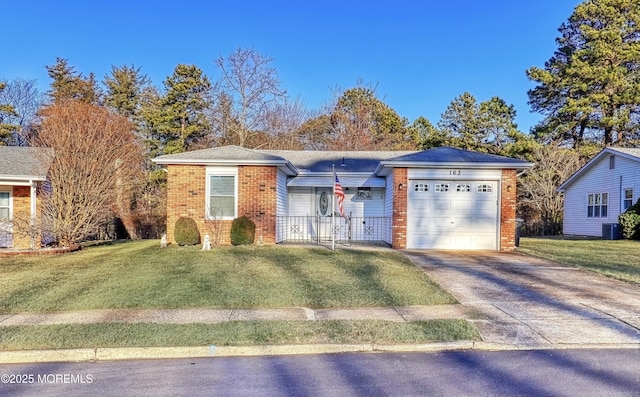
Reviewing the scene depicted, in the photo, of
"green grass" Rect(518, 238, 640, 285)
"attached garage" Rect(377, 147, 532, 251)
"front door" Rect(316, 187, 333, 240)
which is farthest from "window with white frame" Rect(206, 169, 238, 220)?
"green grass" Rect(518, 238, 640, 285)

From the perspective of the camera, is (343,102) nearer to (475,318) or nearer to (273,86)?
(273,86)

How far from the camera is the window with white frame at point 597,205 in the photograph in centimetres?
2266

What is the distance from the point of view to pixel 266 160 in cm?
1431

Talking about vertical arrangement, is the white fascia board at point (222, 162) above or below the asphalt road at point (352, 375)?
above

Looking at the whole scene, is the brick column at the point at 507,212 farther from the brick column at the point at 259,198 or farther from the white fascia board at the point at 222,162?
the brick column at the point at 259,198

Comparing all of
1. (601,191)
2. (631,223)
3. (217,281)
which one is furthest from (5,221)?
(601,191)

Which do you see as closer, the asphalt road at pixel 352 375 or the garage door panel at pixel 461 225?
the asphalt road at pixel 352 375

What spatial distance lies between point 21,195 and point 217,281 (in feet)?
39.5

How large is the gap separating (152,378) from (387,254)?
29.1 ft

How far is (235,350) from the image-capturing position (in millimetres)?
5145

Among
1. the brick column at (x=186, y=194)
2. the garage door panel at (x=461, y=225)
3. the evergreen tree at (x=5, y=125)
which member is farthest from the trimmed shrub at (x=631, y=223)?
the evergreen tree at (x=5, y=125)

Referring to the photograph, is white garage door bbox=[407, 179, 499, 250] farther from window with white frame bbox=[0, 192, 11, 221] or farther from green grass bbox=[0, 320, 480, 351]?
window with white frame bbox=[0, 192, 11, 221]

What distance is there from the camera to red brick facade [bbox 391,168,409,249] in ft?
46.4

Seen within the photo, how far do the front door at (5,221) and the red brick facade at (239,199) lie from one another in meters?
5.91
